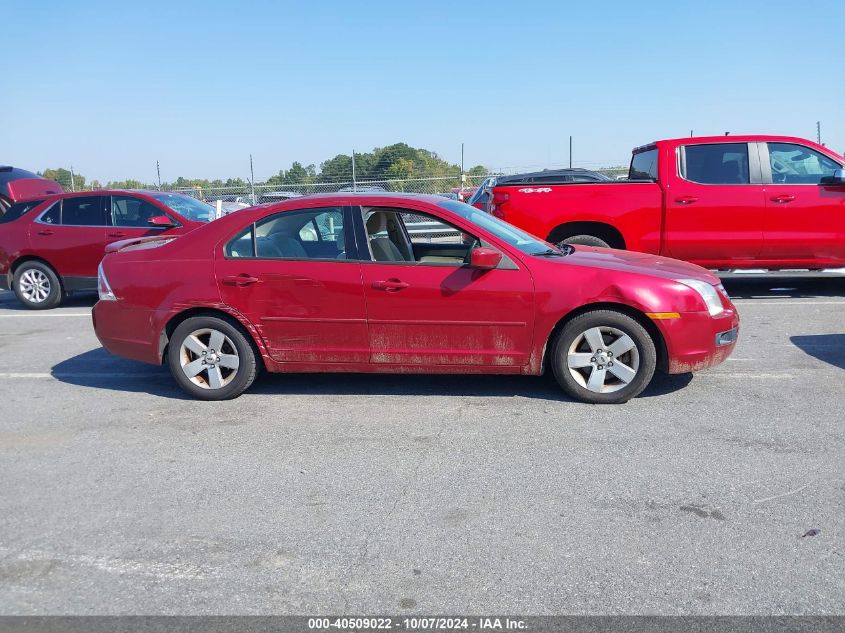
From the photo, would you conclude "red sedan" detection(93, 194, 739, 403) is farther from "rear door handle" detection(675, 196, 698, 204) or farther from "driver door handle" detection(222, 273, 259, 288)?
"rear door handle" detection(675, 196, 698, 204)

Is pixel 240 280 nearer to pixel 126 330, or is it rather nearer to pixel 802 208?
pixel 126 330

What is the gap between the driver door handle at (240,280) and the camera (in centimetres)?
563

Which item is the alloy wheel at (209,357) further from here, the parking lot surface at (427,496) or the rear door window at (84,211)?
the rear door window at (84,211)

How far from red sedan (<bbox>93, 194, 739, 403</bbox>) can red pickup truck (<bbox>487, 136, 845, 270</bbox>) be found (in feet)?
10.6

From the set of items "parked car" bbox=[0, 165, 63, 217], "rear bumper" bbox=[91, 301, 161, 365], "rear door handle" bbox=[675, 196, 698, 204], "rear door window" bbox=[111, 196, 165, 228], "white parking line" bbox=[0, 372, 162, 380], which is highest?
"parked car" bbox=[0, 165, 63, 217]

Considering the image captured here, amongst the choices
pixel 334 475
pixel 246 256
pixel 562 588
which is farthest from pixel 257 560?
pixel 246 256

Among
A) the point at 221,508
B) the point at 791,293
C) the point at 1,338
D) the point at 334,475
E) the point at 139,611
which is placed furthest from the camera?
the point at 791,293

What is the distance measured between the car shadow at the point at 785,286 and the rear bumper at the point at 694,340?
4.21 m

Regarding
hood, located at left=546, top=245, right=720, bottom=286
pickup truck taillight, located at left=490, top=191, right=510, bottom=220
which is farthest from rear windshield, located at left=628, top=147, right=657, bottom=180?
hood, located at left=546, top=245, right=720, bottom=286

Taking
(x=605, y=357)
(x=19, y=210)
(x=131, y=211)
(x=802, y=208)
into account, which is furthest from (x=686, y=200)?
(x=19, y=210)

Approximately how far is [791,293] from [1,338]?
31.7 feet

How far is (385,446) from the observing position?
477cm

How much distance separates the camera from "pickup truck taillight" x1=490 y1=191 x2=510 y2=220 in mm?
9367

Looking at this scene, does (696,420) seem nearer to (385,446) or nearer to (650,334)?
(650,334)
